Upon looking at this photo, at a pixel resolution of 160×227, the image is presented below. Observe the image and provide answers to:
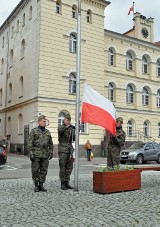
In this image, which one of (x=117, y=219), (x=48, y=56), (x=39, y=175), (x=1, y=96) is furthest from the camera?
(x=1, y=96)

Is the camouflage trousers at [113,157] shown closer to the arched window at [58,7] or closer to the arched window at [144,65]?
the arched window at [58,7]

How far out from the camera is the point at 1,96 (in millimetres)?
40062

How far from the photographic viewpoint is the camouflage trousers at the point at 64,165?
945 centimetres

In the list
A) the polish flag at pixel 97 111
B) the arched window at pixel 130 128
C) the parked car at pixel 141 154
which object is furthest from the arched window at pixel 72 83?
the polish flag at pixel 97 111

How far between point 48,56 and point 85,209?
23684 millimetres

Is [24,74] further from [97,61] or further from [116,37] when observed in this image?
[116,37]

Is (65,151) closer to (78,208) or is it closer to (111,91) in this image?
(78,208)

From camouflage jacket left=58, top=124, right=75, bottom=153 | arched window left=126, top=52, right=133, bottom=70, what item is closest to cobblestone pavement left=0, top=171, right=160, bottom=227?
camouflage jacket left=58, top=124, right=75, bottom=153

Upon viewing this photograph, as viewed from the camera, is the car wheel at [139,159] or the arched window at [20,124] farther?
the arched window at [20,124]

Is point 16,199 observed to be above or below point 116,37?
below

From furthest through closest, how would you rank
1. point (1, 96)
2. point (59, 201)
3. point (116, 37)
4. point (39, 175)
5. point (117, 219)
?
point (1, 96), point (116, 37), point (39, 175), point (59, 201), point (117, 219)

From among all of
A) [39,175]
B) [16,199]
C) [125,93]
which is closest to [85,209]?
[16,199]

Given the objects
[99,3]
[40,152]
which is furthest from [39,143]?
[99,3]

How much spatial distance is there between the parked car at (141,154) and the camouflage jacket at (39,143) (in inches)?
595
